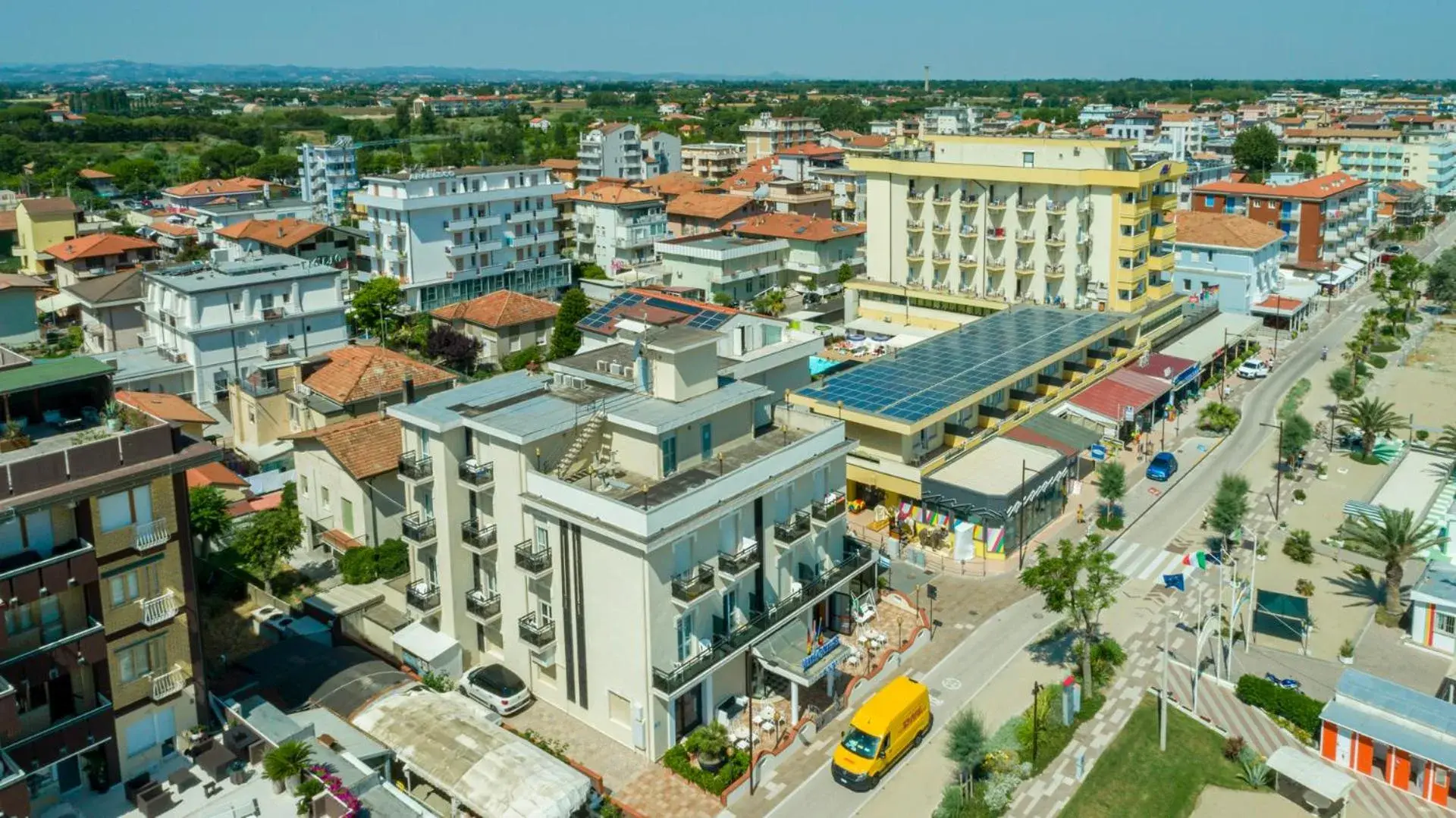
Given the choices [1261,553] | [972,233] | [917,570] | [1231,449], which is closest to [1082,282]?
[972,233]

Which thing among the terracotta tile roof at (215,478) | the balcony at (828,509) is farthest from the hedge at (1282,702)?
the terracotta tile roof at (215,478)

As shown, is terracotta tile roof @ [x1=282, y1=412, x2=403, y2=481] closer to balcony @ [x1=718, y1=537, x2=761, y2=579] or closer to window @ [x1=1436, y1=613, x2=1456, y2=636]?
balcony @ [x1=718, y1=537, x2=761, y2=579]

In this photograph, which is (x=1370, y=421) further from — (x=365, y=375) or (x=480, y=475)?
(x=365, y=375)

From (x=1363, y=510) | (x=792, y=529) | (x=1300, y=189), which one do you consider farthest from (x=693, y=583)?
(x=1300, y=189)

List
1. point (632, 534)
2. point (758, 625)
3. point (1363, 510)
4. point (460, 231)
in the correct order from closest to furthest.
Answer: point (632, 534) < point (758, 625) < point (1363, 510) < point (460, 231)

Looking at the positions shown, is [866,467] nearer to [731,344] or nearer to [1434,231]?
[731,344]
